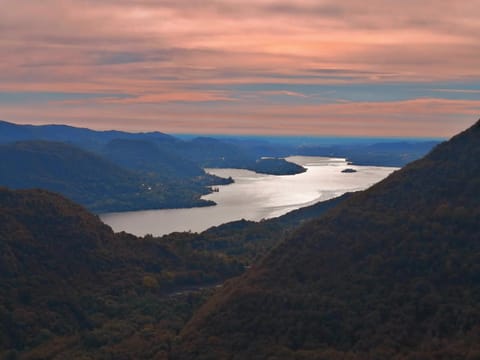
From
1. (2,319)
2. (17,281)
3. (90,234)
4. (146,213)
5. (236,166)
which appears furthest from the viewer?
(236,166)

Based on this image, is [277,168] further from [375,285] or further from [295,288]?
[375,285]

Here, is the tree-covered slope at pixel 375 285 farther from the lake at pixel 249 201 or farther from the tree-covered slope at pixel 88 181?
the tree-covered slope at pixel 88 181

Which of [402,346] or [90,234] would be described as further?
[90,234]

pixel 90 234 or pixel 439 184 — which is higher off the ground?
pixel 439 184

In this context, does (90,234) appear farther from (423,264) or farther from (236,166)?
(236,166)

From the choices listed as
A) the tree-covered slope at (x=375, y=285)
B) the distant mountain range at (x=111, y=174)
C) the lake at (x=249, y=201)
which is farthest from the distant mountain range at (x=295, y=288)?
the distant mountain range at (x=111, y=174)

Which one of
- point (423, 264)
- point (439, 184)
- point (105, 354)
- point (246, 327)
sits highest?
point (439, 184)

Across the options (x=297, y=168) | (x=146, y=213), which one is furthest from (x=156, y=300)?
(x=297, y=168)
